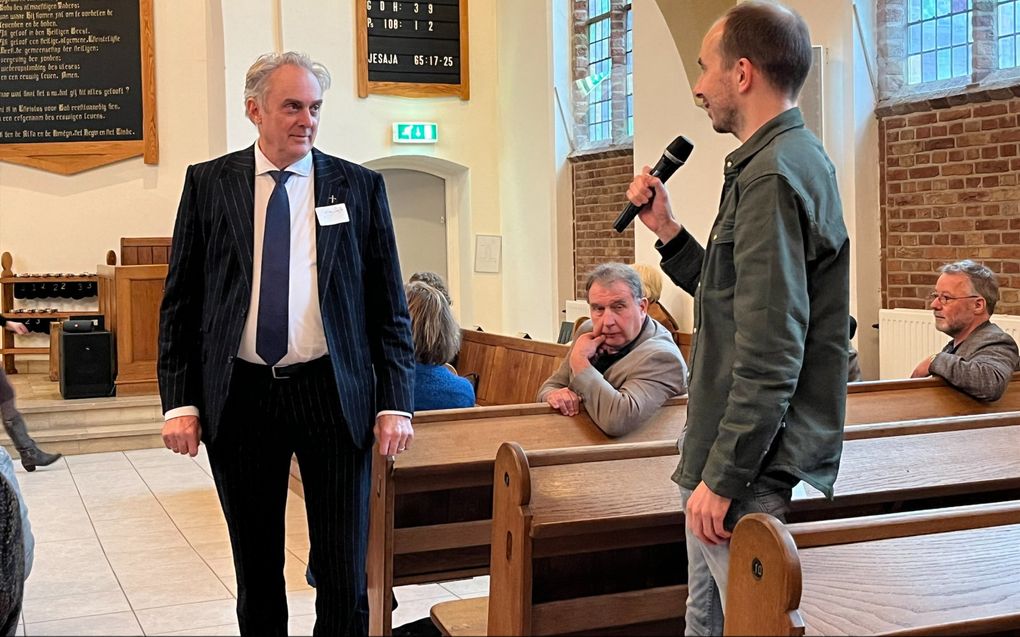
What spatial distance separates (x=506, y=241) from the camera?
34.3 ft

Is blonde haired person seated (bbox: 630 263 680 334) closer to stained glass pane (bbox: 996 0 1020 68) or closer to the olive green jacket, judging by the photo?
stained glass pane (bbox: 996 0 1020 68)

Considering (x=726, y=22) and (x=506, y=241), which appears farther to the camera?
(x=506, y=241)

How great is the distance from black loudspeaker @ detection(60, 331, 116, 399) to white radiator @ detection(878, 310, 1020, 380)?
5340 mm

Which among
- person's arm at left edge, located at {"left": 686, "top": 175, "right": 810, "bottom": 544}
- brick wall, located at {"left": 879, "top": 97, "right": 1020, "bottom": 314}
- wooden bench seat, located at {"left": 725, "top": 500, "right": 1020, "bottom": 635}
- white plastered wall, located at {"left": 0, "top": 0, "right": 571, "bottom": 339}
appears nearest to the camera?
wooden bench seat, located at {"left": 725, "top": 500, "right": 1020, "bottom": 635}

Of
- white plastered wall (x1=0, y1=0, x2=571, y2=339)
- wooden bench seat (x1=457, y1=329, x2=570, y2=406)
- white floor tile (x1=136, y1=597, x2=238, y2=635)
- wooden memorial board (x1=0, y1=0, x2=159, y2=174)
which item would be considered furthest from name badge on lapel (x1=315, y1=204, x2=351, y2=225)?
wooden memorial board (x1=0, y1=0, x2=159, y2=174)

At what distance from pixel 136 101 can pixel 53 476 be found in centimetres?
469

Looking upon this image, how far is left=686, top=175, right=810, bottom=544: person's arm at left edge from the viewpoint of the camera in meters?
1.65

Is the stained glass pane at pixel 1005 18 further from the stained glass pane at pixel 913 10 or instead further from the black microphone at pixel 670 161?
the black microphone at pixel 670 161

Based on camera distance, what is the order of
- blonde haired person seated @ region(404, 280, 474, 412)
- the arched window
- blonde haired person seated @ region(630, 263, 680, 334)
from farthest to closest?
the arched window < blonde haired person seated @ region(630, 263, 680, 334) < blonde haired person seated @ region(404, 280, 474, 412)

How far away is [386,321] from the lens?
2.33 m

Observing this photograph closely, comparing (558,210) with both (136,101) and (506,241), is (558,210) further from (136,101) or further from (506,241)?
(136,101)

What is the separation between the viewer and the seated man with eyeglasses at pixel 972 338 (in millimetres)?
3648

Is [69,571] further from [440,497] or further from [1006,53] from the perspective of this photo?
[1006,53]

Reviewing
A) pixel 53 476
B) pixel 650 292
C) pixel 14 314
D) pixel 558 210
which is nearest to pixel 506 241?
pixel 558 210
